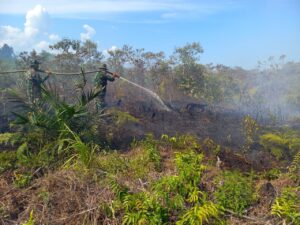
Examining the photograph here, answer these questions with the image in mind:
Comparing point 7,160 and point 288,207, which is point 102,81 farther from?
point 288,207

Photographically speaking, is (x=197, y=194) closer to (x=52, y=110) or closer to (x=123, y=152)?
(x=123, y=152)

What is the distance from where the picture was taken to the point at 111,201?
4344mm

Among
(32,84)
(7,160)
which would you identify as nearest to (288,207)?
(7,160)

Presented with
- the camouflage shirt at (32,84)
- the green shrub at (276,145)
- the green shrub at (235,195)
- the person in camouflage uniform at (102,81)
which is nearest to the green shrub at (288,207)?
the green shrub at (235,195)

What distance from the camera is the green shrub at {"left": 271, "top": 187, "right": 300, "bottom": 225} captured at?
12.6 ft

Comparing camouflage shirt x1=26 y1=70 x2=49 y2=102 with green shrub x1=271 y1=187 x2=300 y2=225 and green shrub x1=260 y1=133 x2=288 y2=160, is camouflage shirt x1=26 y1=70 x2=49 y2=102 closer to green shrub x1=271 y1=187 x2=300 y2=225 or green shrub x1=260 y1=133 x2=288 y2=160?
green shrub x1=260 y1=133 x2=288 y2=160

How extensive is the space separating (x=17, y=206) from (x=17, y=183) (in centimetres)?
55

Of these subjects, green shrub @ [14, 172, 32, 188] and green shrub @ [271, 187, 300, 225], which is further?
green shrub @ [14, 172, 32, 188]

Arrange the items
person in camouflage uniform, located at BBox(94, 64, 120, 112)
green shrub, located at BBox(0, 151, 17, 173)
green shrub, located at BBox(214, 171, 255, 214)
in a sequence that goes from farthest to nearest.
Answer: person in camouflage uniform, located at BBox(94, 64, 120, 112) < green shrub, located at BBox(0, 151, 17, 173) < green shrub, located at BBox(214, 171, 255, 214)

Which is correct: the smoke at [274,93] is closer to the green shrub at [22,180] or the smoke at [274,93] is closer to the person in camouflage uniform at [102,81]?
the person in camouflage uniform at [102,81]

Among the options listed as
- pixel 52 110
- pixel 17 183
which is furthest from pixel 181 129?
pixel 17 183

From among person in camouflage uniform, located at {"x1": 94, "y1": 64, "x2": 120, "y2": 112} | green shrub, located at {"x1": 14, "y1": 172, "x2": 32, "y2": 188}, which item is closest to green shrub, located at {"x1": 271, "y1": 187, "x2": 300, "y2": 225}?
green shrub, located at {"x1": 14, "y1": 172, "x2": 32, "y2": 188}

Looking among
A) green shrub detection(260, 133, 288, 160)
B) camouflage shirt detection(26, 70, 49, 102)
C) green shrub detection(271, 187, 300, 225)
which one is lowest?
green shrub detection(260, 133, 288, 160)

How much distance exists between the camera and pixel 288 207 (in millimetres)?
3959
